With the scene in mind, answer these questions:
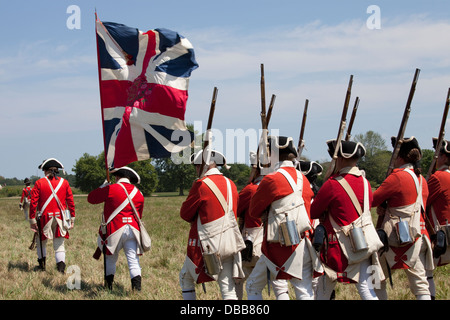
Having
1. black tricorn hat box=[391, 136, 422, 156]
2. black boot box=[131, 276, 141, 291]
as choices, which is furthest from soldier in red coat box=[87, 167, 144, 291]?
black tricorn hat box=[391, 136, 422, 156]

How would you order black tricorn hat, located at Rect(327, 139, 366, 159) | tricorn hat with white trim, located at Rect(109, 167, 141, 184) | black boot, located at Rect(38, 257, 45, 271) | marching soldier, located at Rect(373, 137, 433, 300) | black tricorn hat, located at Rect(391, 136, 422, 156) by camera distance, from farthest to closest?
1. black boot, located at Rect(38, 257, 45, 271)
2. tricorn hat with white trim, located at Rect(109, 167, 141, 184)
3. black tricorn hat, located at Rect(391, 136, 422, 156)
4. marching soldier, located at Rect(373, 137, 433, 300)
5. black tricorn hat, located at Rect(327, 139, 366, 159)

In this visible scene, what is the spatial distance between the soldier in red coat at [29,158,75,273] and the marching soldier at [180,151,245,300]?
5.22m

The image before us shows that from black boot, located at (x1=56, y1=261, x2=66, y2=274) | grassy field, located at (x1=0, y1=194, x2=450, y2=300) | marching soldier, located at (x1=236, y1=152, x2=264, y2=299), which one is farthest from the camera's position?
black boot, located at (x1=56, y1=261, x2=66, y2=274)

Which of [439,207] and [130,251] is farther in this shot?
[130,251]

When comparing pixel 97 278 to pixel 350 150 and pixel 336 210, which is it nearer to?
pixel 336 210

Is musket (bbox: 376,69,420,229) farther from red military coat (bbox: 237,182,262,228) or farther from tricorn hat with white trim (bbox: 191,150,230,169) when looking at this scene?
tricorn hat with white trim (bbox: 191,150,230,169)

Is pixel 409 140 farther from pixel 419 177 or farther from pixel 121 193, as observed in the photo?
pixel 121 193

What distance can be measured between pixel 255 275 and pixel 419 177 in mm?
2406

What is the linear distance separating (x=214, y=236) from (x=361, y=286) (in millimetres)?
1808

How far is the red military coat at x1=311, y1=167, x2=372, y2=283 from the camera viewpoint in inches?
230

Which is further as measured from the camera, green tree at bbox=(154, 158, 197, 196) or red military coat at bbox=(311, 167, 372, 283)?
green tree at bbox=(154, 158, 197, 196)

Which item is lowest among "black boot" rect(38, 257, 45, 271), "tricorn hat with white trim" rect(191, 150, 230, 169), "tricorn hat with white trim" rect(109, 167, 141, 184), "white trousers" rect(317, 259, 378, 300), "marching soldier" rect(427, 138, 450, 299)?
"black boot" rect(38, 257, 45, 271)

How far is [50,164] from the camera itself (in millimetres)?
11164

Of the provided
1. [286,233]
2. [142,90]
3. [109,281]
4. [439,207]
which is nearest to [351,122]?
[439,207]
